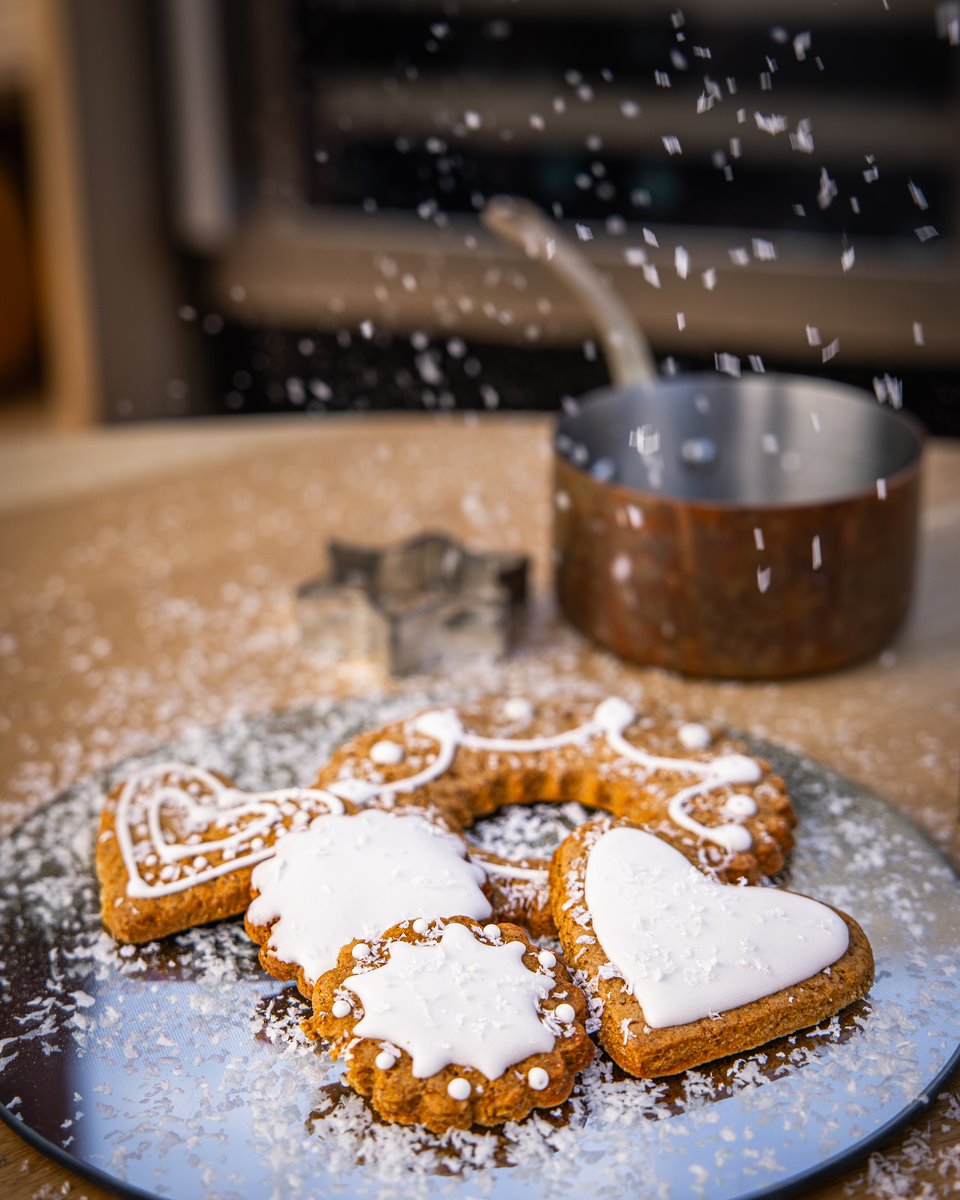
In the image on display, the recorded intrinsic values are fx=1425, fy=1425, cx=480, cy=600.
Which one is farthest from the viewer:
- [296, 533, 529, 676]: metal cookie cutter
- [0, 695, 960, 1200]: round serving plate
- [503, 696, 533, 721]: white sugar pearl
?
[296, 533, 529, 676]: metal cookie cutter

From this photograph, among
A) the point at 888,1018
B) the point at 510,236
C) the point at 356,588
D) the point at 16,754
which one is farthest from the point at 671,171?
the point at 888,1018

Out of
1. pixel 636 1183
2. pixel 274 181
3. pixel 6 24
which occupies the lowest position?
pixel 636 1183

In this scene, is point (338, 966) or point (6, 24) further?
point (6, 24)

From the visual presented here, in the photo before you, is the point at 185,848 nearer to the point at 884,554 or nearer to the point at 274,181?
the point at 884,554

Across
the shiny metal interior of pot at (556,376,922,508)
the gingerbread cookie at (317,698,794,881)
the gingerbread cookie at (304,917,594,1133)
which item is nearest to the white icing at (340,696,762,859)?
the gingerbread cookie at (317,698,794,881)

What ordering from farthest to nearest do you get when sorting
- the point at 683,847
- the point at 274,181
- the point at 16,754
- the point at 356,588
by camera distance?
the point at 274,181, the point at 356,588, the point at 16,754, the point at 683,847

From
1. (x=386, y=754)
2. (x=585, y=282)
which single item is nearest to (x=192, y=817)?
(x=386, y=754)

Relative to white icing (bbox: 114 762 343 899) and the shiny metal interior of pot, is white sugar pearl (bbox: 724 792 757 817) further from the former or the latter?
the shiny metal interior of pot
